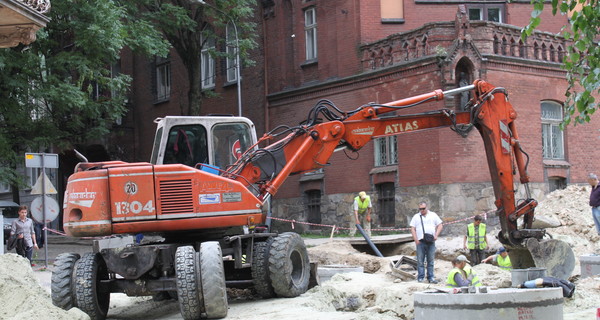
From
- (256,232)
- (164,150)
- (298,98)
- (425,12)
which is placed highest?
(425,12)

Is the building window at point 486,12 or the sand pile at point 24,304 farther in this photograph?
the building window at point 486,12

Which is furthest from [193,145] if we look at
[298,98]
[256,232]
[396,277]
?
[298,98]

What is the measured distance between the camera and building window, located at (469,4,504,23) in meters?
30.3

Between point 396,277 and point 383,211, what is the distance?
1017 cm

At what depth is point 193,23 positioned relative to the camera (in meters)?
29.2

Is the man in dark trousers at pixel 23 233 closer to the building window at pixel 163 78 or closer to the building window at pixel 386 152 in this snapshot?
the building window at pixel 386 152

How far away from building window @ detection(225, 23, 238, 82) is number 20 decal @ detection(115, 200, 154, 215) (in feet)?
57.5

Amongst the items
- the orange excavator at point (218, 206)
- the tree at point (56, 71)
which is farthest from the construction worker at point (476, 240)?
the tree at point (56, 71)

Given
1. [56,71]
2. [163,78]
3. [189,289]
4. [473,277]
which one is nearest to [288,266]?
[189,289]

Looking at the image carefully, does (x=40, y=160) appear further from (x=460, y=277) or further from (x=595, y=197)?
(x=595, y=197)

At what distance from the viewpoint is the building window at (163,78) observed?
123ft

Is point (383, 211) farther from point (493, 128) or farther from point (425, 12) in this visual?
point (493, 128)

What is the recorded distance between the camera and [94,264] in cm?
1328

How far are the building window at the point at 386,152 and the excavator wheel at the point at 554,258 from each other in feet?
43.0
